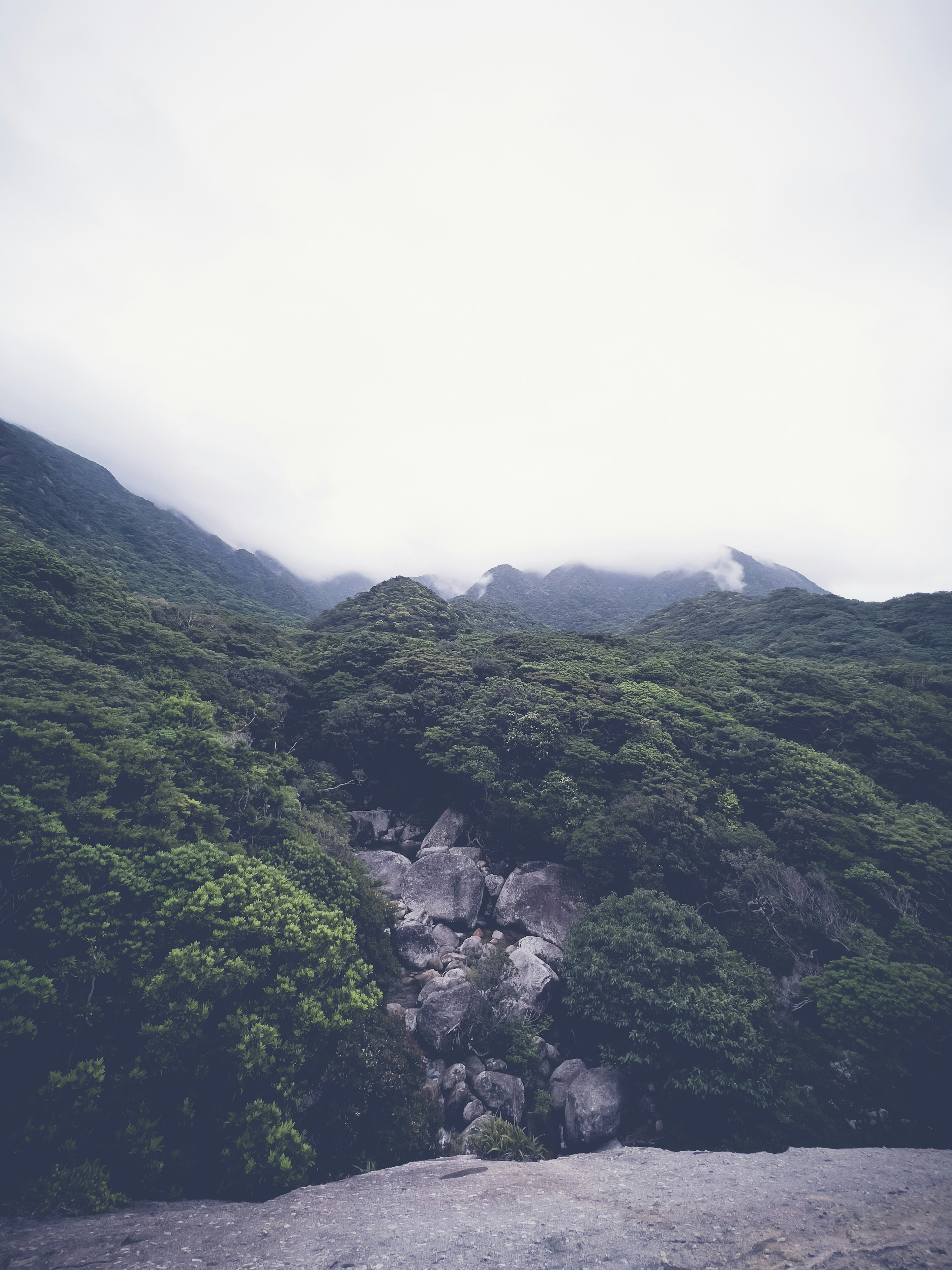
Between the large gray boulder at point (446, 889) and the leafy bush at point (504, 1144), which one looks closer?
the leafy bush at point (504, 1144)

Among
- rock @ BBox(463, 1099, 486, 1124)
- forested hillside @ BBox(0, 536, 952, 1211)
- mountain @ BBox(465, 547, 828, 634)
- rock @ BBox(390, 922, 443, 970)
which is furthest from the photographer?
mountain @ BBox(465, 547, 828, 634)

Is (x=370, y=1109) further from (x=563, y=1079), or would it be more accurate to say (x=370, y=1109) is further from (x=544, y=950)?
(x=544, y=950)

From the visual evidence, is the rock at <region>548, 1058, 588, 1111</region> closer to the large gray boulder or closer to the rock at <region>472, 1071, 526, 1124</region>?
the rock at <region>472, 1071, 526, 1124</region>

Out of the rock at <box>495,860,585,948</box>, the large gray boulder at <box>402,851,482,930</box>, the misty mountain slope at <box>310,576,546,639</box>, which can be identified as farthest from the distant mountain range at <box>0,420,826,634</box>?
the rock at <box>495,860,585,948</box>

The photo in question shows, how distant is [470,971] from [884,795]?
71.5 ft

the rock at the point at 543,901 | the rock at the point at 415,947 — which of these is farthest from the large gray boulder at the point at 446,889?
the rock at the point at 415,947

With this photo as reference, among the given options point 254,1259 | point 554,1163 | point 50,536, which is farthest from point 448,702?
point 50,536

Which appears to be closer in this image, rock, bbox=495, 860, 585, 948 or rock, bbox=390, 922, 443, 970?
rock, bbox=390, 922, 443, 970

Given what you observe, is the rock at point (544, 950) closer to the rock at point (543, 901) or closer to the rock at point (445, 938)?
the rock at point (543, 901)

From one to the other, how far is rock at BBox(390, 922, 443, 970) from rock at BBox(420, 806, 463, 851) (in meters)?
4.73

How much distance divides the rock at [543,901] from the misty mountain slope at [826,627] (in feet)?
129

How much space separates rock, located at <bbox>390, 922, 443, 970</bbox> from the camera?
16641 mm

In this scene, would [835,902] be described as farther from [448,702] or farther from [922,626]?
[922,626]

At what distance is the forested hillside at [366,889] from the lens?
30.3ft
